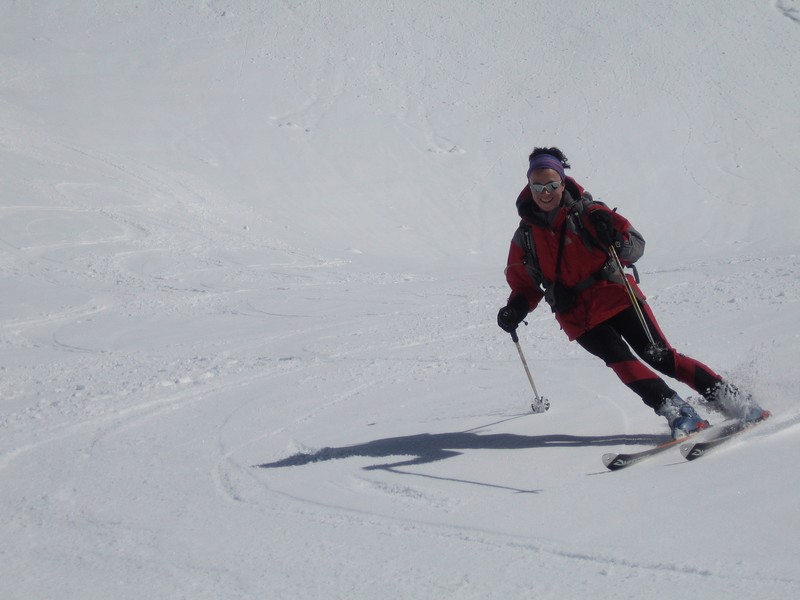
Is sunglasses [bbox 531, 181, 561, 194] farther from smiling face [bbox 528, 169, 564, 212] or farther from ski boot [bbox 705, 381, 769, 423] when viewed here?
ski boot [bbox 705, 381, 769, 423]

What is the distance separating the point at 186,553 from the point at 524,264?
7.15 ft

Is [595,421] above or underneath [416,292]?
underneath

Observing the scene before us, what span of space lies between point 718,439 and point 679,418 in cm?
23

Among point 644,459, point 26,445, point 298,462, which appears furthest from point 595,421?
point 26,445

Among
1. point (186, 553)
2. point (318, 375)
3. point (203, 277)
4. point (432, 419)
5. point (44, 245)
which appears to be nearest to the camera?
point (186, 553)

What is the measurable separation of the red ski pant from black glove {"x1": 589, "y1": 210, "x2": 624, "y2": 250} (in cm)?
38

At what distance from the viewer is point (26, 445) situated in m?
4.78

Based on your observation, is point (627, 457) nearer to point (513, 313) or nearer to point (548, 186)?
point (513, 313)

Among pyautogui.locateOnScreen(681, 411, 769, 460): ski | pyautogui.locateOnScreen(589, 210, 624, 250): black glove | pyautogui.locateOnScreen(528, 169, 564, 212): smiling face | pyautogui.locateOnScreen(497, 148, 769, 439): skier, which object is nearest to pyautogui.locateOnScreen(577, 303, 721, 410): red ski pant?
pyautogui.locateOnScreen(497, 148, 769, 439): skier

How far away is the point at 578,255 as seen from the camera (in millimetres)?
4027

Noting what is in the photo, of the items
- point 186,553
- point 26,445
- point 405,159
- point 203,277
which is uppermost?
point 405,159

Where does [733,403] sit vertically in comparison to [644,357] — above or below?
below

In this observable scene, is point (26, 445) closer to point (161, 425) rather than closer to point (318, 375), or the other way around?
point (161, 425)

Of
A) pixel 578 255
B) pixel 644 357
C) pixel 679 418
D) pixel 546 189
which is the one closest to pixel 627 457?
pixel 679 418
